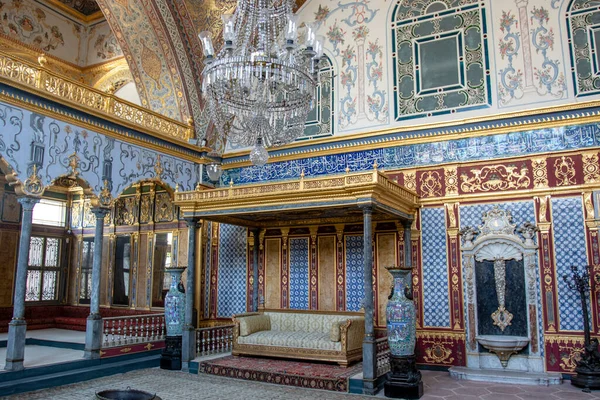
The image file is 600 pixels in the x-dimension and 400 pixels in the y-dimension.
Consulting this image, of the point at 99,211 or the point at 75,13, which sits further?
the point at 75,13

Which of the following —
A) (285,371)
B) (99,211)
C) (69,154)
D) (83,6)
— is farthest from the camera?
(83,6)

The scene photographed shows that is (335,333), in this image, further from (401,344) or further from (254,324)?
(254,324)

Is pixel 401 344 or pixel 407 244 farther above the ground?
pixel 407 244

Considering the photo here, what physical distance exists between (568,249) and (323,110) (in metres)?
5.02

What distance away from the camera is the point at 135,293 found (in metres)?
11.2

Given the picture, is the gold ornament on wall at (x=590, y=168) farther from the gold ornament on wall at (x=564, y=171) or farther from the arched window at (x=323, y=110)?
the arched window at (x=323, y=110)

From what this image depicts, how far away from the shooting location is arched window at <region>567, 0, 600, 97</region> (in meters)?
8.03

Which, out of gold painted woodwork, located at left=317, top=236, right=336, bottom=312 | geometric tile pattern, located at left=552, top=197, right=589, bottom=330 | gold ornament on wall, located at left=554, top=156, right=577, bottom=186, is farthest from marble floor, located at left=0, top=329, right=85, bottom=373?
gold ornament on wall, located at left=554, top=156, right=577, bottom=186

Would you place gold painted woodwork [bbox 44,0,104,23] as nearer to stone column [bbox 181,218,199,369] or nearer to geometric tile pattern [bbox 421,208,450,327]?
stone column [bbox 181,218,199,369]

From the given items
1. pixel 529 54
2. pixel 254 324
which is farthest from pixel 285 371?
pixel 529 54

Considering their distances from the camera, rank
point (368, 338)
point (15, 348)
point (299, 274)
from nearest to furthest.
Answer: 1. point (15, 348)
2. point (368, 338)
3. point (299, 274)

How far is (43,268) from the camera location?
11961 millimetres

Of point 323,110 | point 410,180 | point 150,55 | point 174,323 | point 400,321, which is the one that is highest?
point 150,55

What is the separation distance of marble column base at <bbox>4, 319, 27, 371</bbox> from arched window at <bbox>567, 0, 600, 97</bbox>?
899 centimetres
